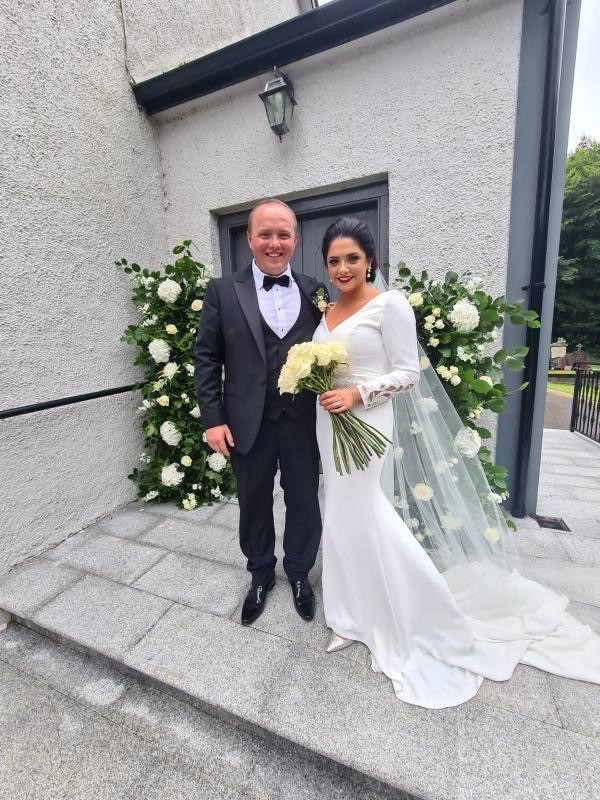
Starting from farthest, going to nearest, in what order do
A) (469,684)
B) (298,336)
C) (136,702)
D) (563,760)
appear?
(298,336)
(136,702)
(469,684)
(563,760)

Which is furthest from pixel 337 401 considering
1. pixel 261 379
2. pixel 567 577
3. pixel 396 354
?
pixel 567 577

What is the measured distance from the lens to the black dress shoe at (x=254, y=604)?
1.81 meters

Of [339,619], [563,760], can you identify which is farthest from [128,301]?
[563,760]

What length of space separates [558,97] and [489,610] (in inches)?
125

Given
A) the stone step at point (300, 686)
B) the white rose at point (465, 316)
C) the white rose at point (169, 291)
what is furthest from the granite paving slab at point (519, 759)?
the white rose at point (169, 291)

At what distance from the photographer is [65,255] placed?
2621 millimetres

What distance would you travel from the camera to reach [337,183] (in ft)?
9.65

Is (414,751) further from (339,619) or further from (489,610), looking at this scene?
(489,610)

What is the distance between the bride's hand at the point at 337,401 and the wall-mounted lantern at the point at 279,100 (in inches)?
103

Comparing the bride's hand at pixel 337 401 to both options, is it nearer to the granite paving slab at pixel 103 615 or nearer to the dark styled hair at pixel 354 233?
the dark styled hair at pixel 354 233

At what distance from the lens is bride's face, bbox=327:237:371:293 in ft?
4.65

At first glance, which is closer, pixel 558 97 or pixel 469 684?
pixel 469 684

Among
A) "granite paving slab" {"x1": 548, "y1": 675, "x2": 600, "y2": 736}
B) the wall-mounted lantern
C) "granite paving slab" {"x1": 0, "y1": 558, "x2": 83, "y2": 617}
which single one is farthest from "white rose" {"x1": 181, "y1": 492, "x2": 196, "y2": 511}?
the wall-mounted lantern

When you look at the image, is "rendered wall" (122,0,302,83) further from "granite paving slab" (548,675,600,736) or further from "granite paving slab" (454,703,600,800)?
"granite paving slab" (548,675,600,736)
